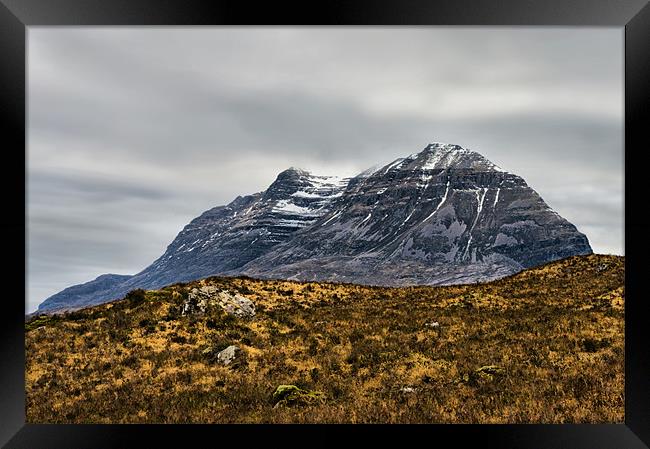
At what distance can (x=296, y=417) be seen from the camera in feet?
35.1

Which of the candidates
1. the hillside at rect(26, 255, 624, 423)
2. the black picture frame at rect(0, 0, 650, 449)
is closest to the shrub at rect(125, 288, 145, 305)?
the hillside at rect(26, 255, 624, 423)

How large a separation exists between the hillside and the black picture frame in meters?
2.78

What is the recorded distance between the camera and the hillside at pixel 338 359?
11547 mm

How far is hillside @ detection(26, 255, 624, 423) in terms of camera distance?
37.9 feet

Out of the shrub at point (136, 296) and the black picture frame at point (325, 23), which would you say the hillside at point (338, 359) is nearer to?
the shrub at point (136, 296)

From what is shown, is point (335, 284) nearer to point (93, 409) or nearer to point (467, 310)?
point (467, 310)

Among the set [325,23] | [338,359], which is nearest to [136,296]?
[338,359]

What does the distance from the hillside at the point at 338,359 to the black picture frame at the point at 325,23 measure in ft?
9.12

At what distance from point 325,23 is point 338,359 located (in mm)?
13538

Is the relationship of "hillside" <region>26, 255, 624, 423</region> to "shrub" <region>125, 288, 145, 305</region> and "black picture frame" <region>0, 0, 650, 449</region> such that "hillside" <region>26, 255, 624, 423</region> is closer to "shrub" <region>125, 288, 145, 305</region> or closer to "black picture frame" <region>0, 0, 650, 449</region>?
"shrub" <region>125, 288, 145, 305</region>

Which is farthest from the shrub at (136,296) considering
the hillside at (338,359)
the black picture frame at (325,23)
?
the black picture frame at (325,23)

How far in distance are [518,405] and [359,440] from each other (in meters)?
5.57

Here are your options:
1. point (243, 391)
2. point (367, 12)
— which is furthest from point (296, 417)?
point (367, 12)

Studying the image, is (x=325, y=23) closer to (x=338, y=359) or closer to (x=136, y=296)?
(x=338, y=359)
